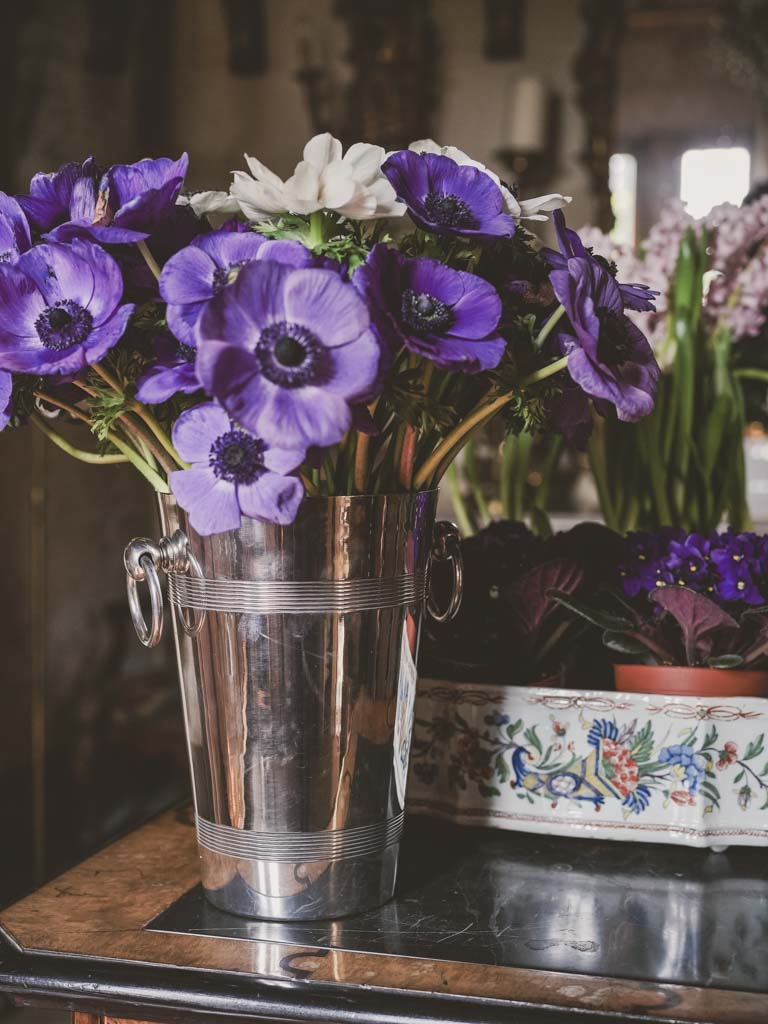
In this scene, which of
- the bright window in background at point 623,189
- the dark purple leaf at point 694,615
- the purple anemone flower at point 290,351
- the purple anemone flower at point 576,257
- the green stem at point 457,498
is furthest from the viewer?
the bright window in background at point 623,189

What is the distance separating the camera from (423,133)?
344cm

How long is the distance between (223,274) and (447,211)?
0.41ft

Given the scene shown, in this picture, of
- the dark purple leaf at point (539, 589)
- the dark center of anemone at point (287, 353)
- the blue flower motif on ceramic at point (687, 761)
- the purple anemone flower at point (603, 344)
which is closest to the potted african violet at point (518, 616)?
the dark purple leaf at point (539, 589)

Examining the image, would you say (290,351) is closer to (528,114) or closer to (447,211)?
(447,211)

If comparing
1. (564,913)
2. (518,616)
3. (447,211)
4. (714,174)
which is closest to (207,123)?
(714,174)

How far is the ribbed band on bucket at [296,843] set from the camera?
637 mm

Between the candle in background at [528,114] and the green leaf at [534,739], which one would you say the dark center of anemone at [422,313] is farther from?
the candle in background at [528,114]

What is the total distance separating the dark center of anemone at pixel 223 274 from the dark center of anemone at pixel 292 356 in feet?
0.14

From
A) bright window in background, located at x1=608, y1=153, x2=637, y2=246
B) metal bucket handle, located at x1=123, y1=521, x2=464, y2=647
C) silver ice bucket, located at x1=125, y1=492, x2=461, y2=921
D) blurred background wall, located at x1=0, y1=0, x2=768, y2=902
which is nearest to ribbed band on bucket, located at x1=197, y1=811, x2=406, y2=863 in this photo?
silver ice bucket, located at x1=125, y1=492, x2=461, y2=921

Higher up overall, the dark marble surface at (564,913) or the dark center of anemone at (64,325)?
the dark center of anemone at (64,325)

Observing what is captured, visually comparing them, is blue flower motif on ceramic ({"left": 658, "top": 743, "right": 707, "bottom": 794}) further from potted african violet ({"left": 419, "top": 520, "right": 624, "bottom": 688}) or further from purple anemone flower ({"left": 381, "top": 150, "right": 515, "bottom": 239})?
purple anemone flower ({"left": 381, "top": 150, "right": 515, "bottom": 239})

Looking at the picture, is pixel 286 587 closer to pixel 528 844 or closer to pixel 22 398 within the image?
pixel 22 398

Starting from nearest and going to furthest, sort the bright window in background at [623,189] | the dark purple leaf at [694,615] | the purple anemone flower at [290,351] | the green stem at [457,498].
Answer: the purple anemone flower at [290,351]
the dark purple leaf at [694,615]
the green stem at [457,498]
the bright window in background at [623,189]

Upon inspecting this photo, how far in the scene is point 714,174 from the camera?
3287 mm
